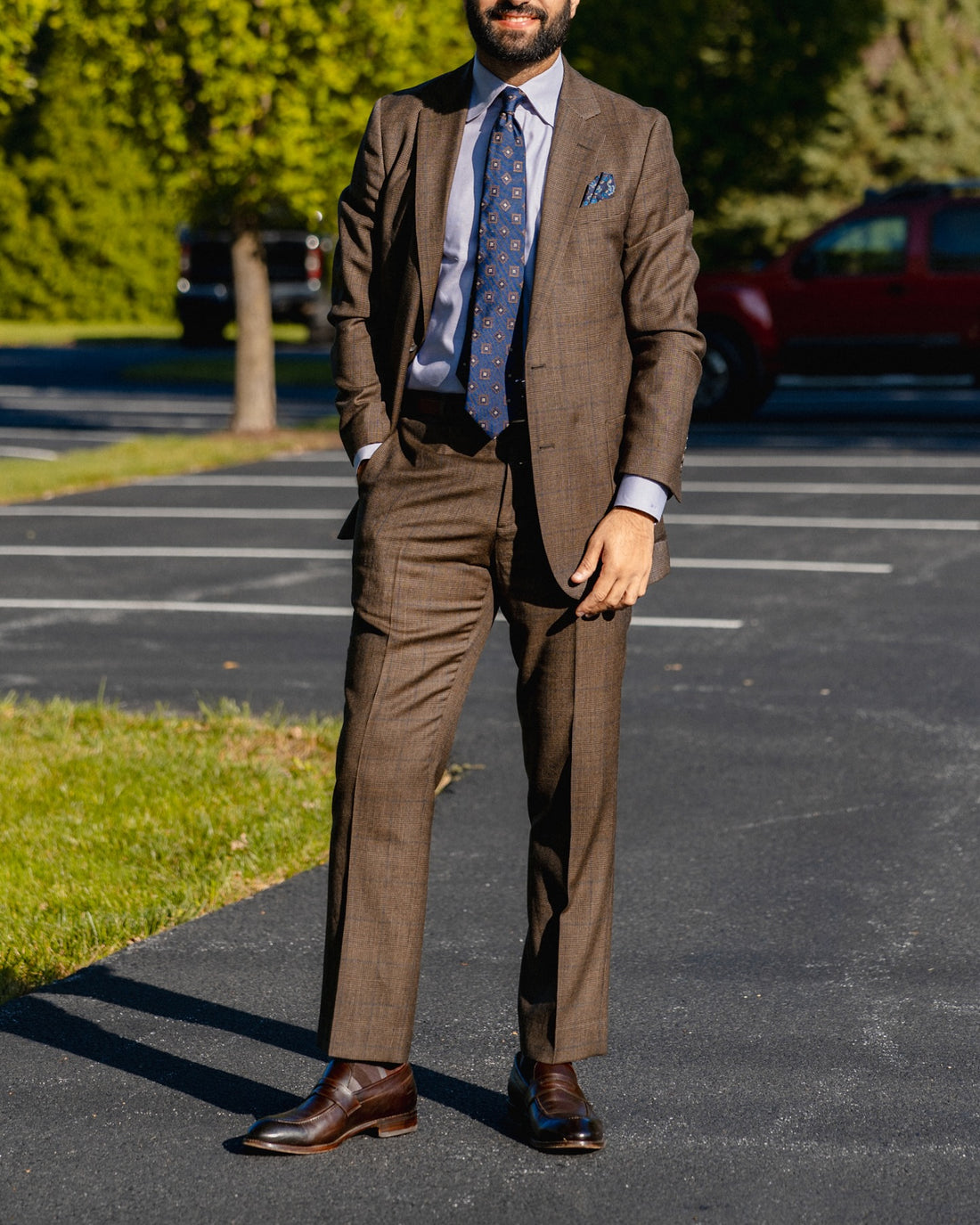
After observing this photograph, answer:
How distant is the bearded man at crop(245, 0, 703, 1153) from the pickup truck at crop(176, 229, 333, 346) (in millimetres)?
26414

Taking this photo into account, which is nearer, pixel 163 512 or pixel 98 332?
pixel 163 512

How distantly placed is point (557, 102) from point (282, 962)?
6.88 ft

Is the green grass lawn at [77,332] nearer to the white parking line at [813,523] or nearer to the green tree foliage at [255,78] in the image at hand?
the green tree foliage at [255,78]

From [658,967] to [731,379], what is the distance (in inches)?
551

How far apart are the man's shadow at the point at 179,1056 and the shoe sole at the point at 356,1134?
0.42ft

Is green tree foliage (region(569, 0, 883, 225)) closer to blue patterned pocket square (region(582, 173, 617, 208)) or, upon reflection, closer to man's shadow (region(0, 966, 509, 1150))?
man's shadow (region(0, 966, 509, 1150))

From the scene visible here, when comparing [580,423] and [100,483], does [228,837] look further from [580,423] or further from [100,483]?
[100,483]

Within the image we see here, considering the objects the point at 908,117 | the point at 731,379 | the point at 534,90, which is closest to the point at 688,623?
the point at 534,90

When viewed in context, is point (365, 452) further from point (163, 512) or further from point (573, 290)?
point (163, 512)

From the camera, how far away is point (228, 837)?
16.9 feet

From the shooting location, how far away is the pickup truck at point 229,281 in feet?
96.3

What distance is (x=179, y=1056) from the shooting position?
12.3ft

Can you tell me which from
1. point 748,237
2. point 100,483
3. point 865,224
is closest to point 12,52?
point 100,483

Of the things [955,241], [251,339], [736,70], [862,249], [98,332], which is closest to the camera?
[251,339]
